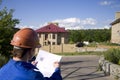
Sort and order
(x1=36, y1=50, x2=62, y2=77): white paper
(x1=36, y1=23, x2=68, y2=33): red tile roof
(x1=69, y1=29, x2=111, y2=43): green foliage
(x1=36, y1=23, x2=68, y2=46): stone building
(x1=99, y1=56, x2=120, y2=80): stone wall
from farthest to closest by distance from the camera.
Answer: (x1=69, y1=29, x2=111, y2=43): green foliage → (x1=36, y1=23, x2=68, y2=33): red tile roof → (x1=36, y1=23, x2=68, y2=46): stone building → (x1=99, y1=56, x2=120, y2=80): stone wall → (x1=36, y1=50, x2=62, y2=77): white paper

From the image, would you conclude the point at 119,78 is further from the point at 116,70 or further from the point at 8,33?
the point at 8,33

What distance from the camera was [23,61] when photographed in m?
3.06

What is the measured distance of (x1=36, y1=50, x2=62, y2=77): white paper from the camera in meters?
3.67

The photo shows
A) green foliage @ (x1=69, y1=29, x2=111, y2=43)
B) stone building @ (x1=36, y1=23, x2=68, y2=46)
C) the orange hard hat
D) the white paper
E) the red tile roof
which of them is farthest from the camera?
green foliage @ (x1=69, y1=29, x2=111, y2=43)

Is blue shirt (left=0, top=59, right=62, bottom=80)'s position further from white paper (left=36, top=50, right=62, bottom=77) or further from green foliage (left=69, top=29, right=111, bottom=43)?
green foliage (left=69, top=29, right=111, bottom=43)

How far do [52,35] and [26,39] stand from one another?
53.1m

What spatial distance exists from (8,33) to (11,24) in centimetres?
53

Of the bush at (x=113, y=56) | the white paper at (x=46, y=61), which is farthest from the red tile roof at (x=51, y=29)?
the white paper at (x=46, y=61)

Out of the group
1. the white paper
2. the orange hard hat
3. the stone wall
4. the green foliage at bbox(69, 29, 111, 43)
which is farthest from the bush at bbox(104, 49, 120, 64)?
the green foliage at bbox(69, 29, 111, 43)

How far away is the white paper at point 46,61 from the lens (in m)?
3.67

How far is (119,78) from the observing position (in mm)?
13805

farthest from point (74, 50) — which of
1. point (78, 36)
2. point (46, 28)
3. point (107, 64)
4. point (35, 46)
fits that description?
point (35, 46)

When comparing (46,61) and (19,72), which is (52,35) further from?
(19,72)

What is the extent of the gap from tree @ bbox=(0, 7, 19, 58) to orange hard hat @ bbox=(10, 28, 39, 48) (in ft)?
40.0
